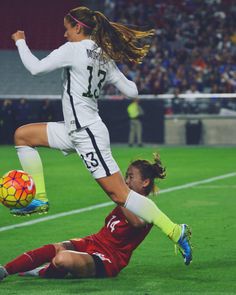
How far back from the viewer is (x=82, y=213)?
13.2 m

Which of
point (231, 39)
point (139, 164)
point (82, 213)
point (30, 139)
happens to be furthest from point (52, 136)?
point (231, 39)

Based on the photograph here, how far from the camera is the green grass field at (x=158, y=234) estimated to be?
298 inches

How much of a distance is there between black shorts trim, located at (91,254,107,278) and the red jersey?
0.03 meters

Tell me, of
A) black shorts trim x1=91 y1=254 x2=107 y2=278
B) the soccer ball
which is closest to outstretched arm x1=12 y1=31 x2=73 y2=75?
the soccer ball

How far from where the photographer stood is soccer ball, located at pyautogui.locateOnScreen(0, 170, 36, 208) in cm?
812

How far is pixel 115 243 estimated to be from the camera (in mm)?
7840

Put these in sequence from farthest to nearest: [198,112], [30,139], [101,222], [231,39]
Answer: [231,39] → [198,112] → [101,222] → [30,139]

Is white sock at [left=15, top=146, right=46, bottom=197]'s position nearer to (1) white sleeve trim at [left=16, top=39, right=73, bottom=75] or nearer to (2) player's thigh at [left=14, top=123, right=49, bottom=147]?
(2) player's thigh at [left=14, top=123, right=49, bottom=147]

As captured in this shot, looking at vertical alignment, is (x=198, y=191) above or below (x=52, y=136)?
below

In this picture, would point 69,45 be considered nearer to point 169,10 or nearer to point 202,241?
point 202,241

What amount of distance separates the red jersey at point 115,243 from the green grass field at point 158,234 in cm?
16

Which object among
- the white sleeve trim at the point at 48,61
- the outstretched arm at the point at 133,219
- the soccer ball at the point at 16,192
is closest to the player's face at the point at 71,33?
the white sleeve trim at the point at 48,61

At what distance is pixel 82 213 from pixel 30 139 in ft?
15.6

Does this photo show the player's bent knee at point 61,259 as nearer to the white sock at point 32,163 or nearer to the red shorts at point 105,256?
the red shorts at point 105,256
